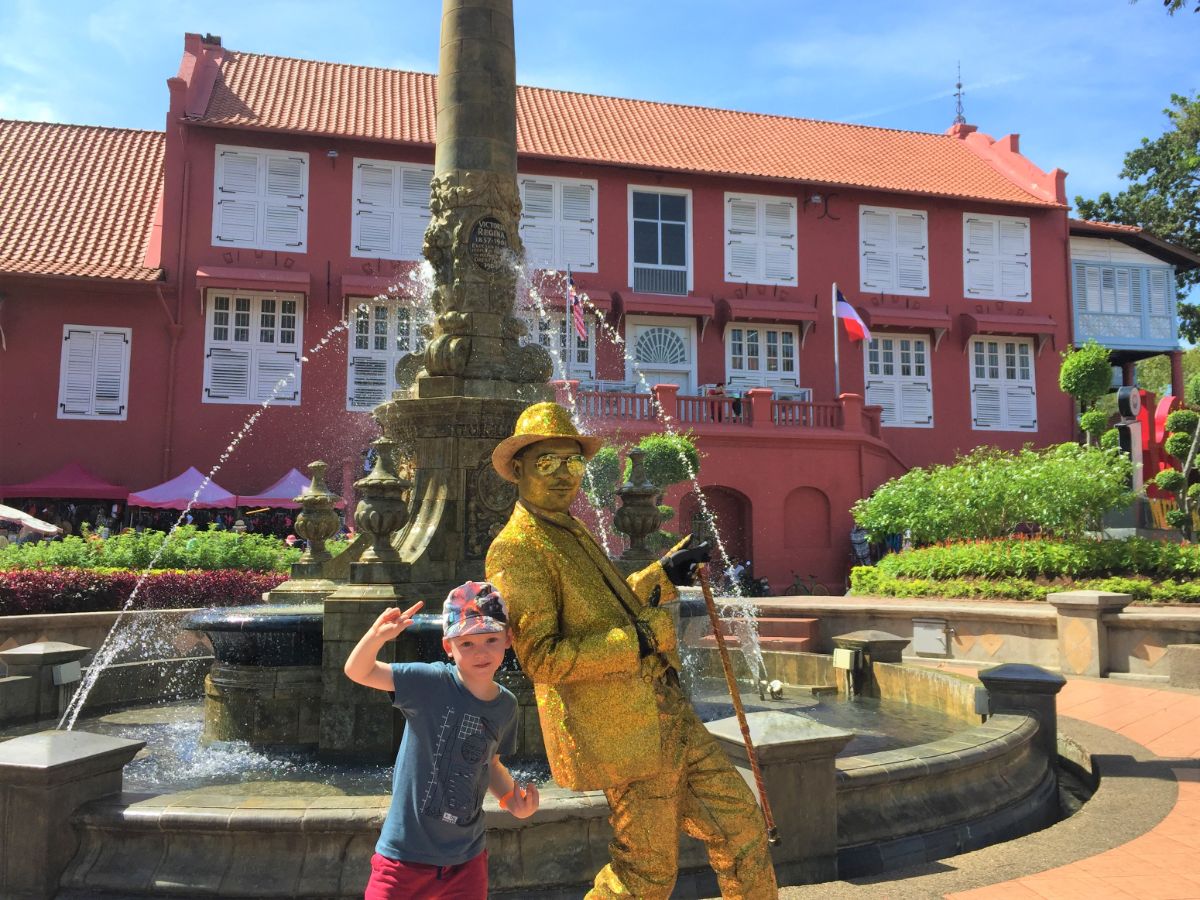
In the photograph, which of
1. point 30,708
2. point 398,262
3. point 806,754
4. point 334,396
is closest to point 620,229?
point 398,262

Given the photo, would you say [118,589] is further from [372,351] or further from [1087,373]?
[1087,373]

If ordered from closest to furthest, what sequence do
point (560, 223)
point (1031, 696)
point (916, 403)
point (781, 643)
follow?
point (1031, 696), point (781, 643), point (560, 223), point (916, 403)

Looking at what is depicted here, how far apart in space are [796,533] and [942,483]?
6535 millimetres

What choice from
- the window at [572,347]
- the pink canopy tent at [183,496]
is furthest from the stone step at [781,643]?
the pink canopy tent at [183,496]

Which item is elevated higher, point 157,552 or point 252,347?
point 252,347

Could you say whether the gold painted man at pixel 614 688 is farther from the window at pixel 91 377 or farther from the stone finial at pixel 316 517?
the window at pixel 91 377

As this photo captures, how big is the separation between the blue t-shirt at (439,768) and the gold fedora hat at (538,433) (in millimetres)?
798

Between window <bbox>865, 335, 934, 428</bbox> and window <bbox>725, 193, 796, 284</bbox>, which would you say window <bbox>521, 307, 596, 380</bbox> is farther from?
window <bbox>865, 335, 934, 428</bbox>

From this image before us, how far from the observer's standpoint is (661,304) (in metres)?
24.4

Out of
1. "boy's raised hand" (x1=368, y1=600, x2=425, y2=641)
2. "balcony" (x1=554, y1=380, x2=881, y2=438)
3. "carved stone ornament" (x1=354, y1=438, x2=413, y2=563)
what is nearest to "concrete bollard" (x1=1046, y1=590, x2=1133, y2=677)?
"carved stone ornament" (x1=354, y1=438, x2=413, y2=563)

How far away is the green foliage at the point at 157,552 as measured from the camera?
12.3 meters

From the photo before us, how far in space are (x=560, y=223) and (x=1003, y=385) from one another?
13572 millimetres

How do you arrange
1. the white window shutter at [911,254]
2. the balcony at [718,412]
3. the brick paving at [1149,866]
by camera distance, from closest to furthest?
the brick paving at [1149,866], the balcony at [718,412], the white window shutter at [911,254]

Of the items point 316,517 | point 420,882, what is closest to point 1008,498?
point 316,517
